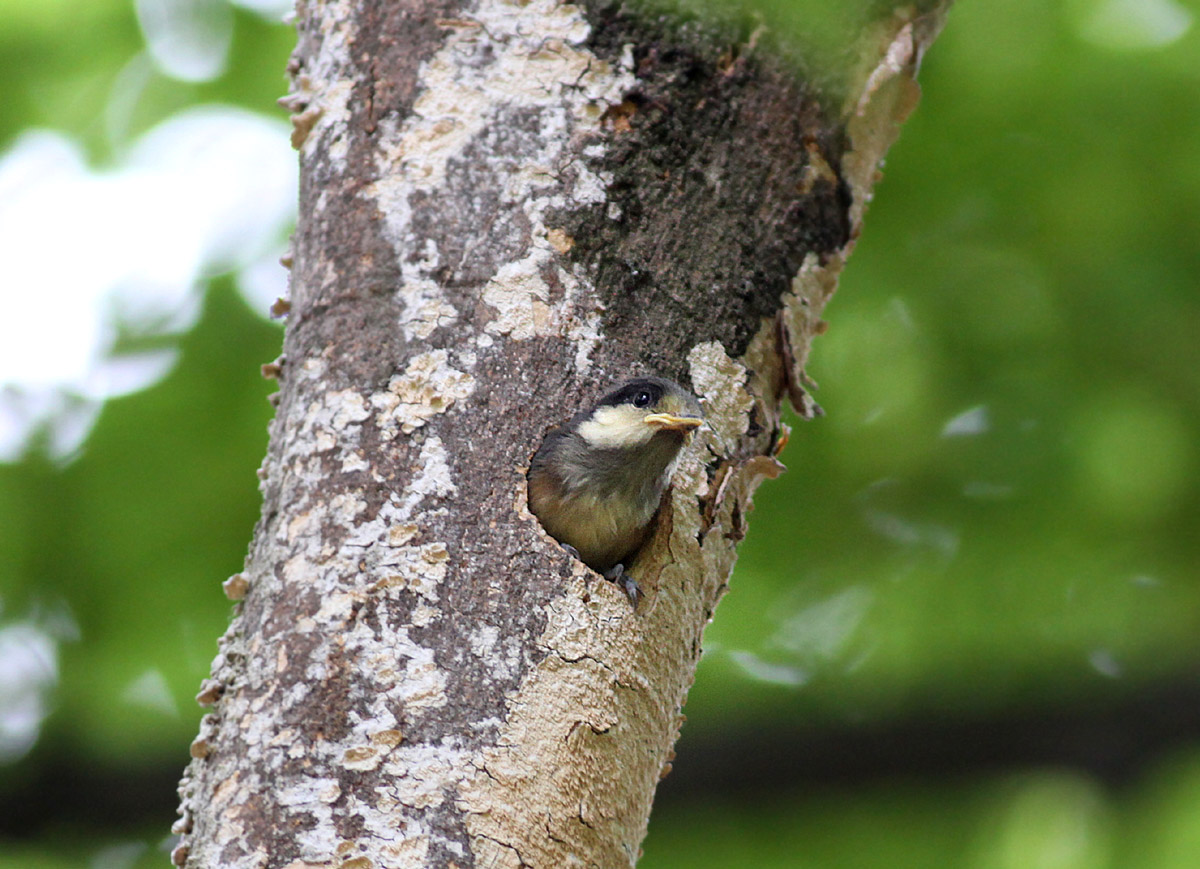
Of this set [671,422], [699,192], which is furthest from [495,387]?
[699,192]

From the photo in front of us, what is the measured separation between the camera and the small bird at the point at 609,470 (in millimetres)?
2291

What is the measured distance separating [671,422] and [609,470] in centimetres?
22

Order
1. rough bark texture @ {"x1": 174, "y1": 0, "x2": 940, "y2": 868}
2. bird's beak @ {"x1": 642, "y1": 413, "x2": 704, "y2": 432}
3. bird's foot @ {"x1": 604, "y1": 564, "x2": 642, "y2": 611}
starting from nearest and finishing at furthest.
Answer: rough bark texture @ {"x1": 174, "y1": 0, "x2": 940, "y2": 868}, bird's foot @ {"x1": 604, "y1": 564, "x2": 642, "y2": 611}, bird's beak @ {"x1": 642, "y1": 413, "x2": 704, "y2": 432}

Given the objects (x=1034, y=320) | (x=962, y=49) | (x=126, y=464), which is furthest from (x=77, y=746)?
(x=962, y=49)

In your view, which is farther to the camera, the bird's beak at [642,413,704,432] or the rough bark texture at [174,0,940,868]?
the bird's beak at [642,413,704,432]

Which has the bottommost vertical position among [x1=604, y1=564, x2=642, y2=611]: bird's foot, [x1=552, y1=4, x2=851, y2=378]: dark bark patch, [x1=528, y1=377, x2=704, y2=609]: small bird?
[x1=604, y1=564, x2=642, y2=611]: bird's foot

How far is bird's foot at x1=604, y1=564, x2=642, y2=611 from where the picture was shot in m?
2.28

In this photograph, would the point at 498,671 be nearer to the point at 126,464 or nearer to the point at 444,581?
the point at 444,581

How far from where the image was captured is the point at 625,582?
2320 millimetres

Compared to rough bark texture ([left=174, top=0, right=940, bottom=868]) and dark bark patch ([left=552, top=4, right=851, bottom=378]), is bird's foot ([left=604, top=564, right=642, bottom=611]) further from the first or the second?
dark bark patch ([left=552, top=4, right=851, bottom=378])

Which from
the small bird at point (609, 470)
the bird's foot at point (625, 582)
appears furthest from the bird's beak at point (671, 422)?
the bird's foot at point (625, 582)

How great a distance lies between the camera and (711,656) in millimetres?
4070

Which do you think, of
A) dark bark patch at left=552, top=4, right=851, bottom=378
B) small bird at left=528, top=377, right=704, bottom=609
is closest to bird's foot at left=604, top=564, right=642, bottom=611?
small bird at left=528, top=377, right=704, bottom=609

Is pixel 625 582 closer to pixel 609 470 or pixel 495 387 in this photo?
pixel 609 470
